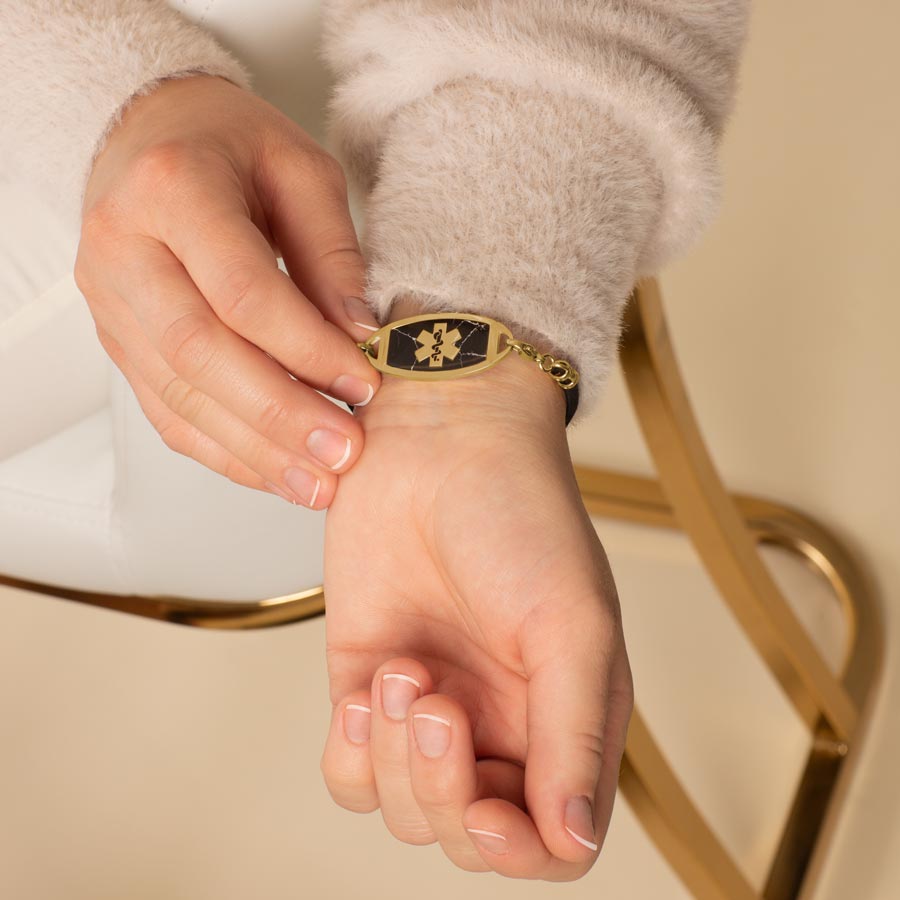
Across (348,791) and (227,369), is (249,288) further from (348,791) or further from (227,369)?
(348,791)

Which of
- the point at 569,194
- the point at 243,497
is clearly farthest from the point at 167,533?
the point at 569,194

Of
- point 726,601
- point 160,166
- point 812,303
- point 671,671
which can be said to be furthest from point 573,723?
point 812,303

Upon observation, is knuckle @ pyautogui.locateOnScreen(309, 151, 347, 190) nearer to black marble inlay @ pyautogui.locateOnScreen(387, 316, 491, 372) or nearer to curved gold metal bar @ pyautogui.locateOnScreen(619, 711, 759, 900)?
black marble inlay @ pyautogui.locateOnScreen(387, 316, 491, 372)

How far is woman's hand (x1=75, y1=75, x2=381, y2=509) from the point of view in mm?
534

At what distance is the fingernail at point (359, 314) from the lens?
1.88 feet

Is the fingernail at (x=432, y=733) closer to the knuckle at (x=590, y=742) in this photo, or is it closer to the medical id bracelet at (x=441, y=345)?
the knuckle at (x=590, y=742)

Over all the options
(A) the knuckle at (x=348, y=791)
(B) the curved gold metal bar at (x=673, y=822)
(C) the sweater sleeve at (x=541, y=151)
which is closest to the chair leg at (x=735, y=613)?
(B) the curved gold metal bar at (x=673, y=822)

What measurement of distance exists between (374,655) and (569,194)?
0.26 m

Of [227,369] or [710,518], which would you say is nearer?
[227,369]

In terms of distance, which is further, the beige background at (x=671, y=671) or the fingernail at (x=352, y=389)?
the beige background at (x=671, y=671)

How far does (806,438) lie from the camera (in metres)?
1.43

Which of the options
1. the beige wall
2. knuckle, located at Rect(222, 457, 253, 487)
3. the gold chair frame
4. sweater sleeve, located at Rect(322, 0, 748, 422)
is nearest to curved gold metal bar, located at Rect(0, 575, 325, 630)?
the gold chair frame

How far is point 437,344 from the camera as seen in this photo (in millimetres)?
559

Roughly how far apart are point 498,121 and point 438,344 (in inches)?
5.3
